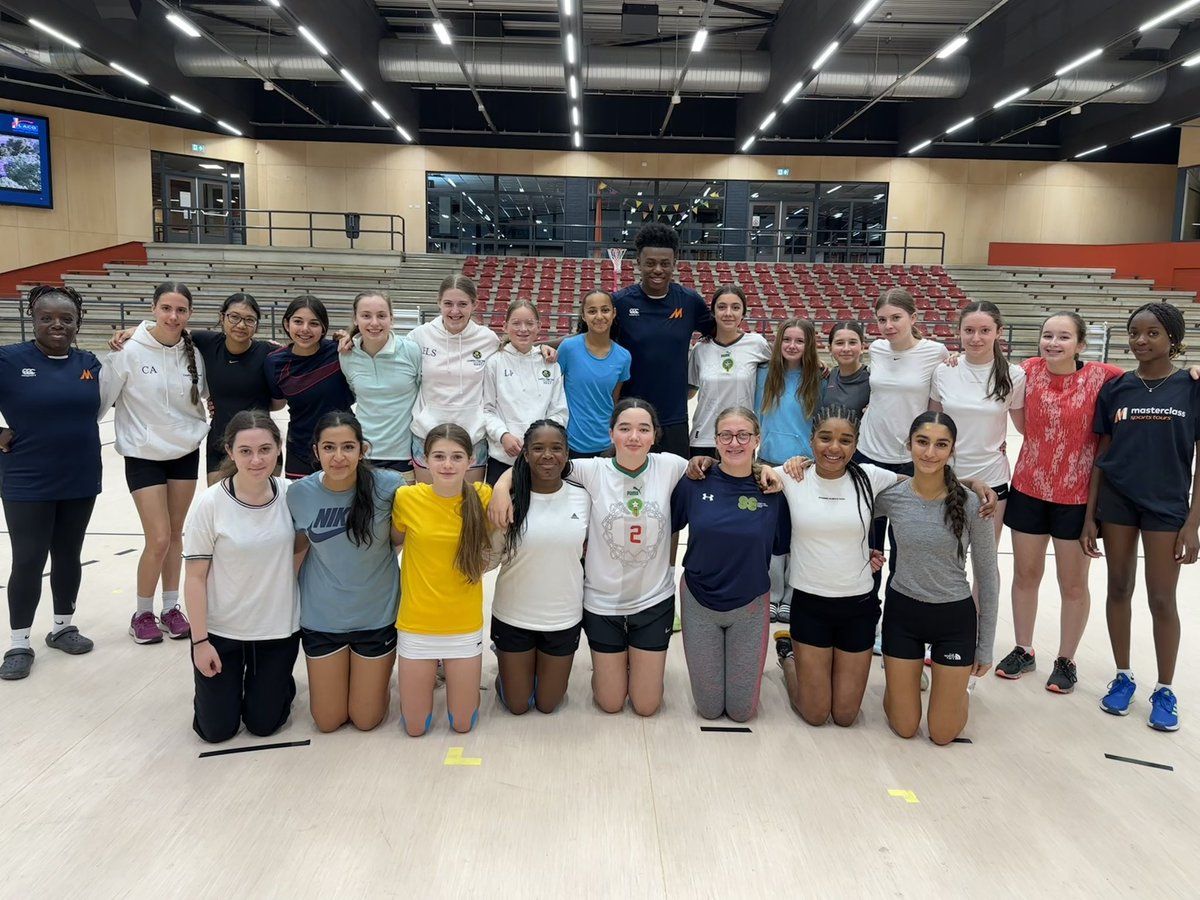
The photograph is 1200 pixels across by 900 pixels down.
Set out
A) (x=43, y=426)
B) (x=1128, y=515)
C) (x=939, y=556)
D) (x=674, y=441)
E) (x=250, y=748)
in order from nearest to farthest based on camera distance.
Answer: (x=250, y=748) → (x=939, y=556) → (x=1128, y=515) → (x=43, y=426) → (x=674, y=441)

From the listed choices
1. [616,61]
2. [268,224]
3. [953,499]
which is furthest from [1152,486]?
[268,224]

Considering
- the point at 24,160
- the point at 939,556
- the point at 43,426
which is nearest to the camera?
the point at 939,556

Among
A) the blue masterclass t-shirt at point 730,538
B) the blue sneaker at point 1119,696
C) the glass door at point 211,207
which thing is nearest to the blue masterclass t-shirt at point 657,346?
the blue masterclass t-shirt at point 730,538

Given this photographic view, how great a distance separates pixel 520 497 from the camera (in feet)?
9.50

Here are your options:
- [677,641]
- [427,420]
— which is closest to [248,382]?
[427,420]

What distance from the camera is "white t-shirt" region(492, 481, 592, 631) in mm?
2893

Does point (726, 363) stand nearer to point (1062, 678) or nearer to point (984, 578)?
point (984, 578)

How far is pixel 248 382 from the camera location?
3529 millimetres

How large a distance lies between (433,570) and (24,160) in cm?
1887

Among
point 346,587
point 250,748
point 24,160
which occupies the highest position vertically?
point 24,160

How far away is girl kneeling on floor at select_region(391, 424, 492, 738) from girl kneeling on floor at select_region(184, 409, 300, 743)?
17.1 inches

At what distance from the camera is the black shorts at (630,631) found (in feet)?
9.78

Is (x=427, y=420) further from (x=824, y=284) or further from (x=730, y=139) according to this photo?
(x=730, y=139)

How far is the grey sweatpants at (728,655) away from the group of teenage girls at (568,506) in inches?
0.4
